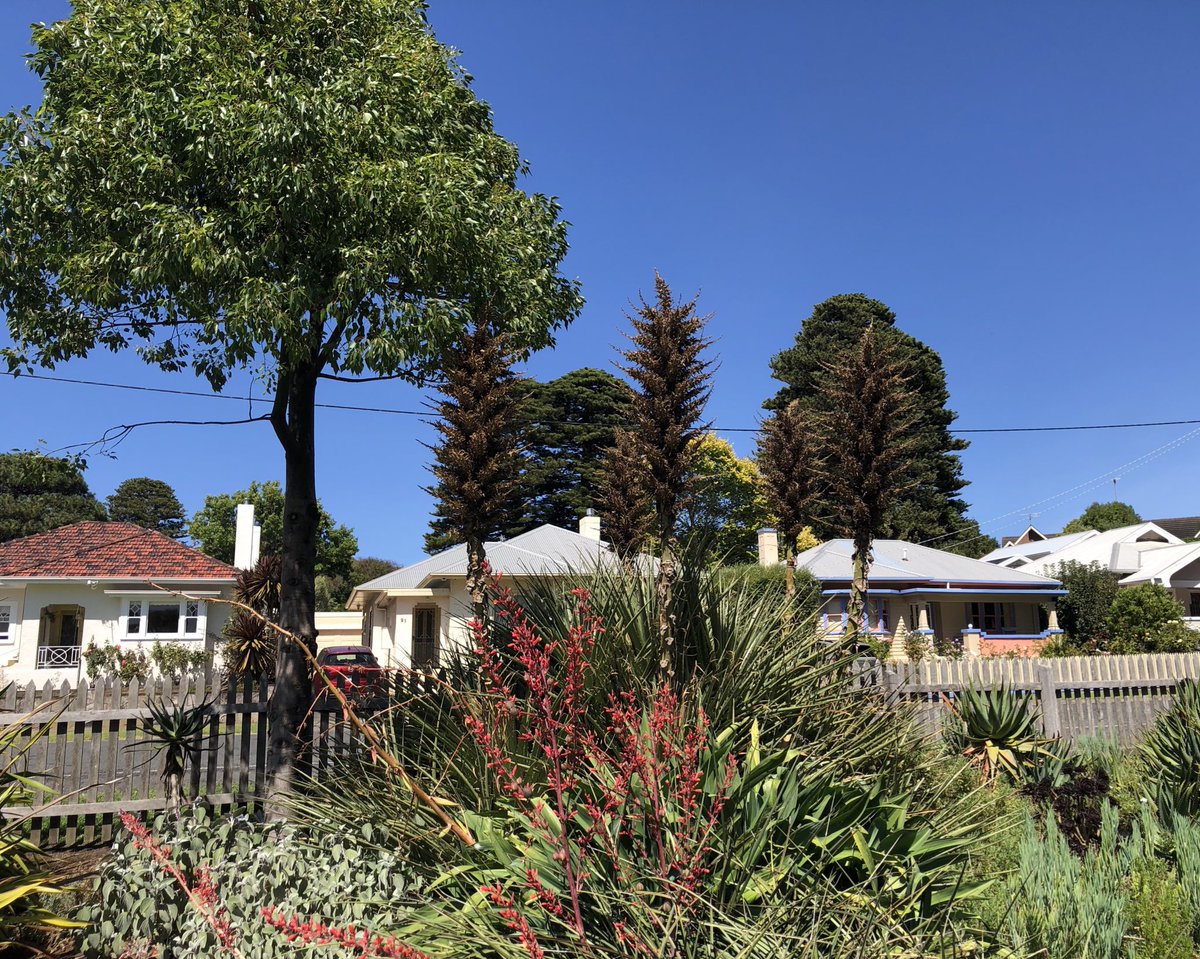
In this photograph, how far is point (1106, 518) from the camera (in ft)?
259

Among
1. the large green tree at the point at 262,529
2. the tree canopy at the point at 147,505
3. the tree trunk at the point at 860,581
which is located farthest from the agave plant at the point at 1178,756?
the tree canopy at the point at 147,505

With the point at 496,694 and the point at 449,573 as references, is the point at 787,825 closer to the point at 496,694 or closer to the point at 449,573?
the point at 496,694

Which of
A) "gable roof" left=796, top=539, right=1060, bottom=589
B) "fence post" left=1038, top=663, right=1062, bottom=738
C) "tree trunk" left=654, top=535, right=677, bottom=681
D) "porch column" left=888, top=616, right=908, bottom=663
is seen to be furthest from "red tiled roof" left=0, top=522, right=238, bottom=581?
"tree trunk" left=654, top=535, right=677, bottom=681

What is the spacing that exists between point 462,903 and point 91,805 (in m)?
7.40

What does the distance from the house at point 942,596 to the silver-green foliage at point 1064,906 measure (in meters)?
24.6

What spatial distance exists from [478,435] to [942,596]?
26758mm

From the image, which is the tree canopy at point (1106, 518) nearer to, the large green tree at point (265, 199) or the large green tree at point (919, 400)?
the large green tree at point (919, 400)

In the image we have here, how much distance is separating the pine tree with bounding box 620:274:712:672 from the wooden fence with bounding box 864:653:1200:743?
530 centimetres

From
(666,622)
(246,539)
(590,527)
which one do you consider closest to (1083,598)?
(590,527)

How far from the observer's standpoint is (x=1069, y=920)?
3.57 meters

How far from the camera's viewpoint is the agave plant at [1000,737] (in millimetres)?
Result: 8383

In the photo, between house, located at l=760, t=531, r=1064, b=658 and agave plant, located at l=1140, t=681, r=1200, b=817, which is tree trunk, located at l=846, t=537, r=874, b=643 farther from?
house, located at l=760, t=531, r=1064, b=658

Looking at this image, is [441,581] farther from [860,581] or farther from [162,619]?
[860,581]

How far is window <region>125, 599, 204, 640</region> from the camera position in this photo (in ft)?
98.6
